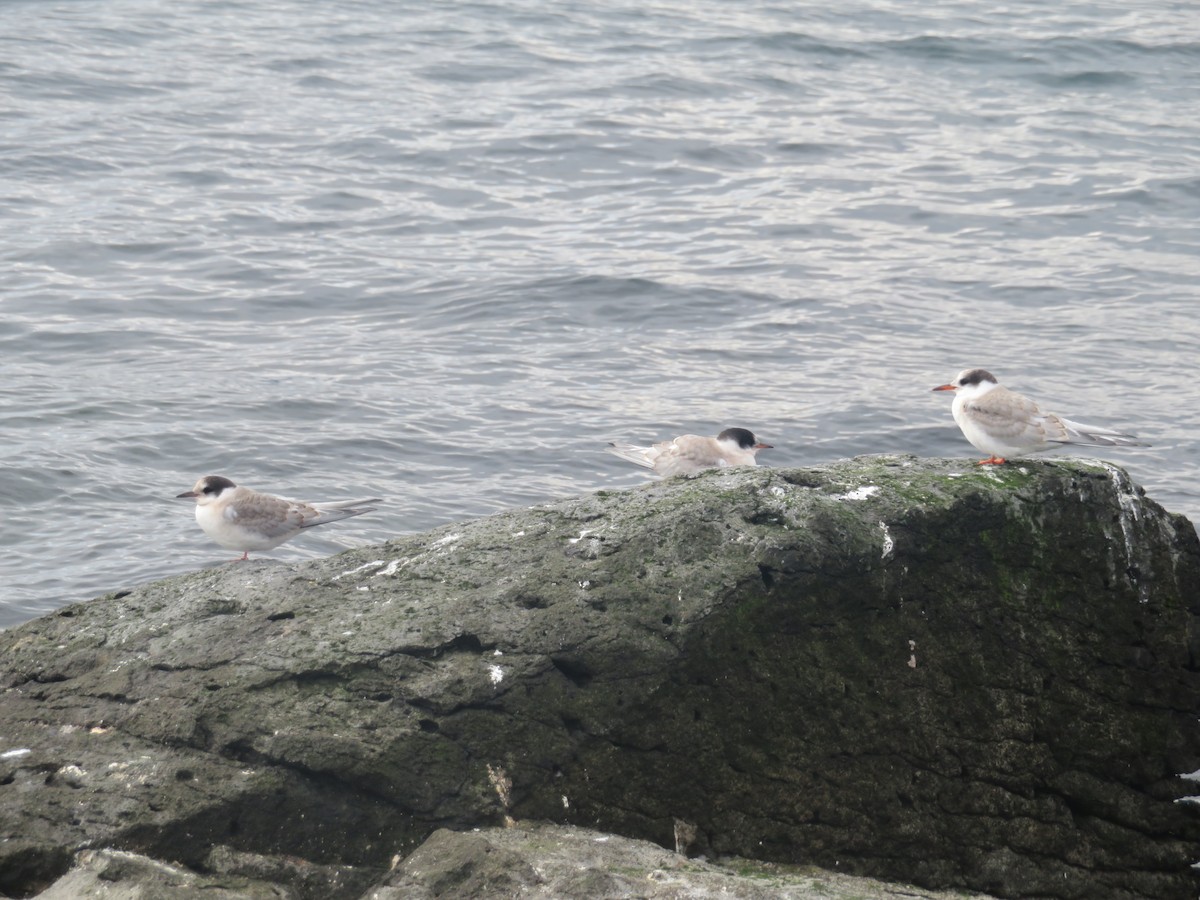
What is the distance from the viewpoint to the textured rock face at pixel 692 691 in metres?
4.83

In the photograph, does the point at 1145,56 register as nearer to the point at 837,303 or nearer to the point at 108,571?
the point at 837,303

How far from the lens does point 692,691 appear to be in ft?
16.6

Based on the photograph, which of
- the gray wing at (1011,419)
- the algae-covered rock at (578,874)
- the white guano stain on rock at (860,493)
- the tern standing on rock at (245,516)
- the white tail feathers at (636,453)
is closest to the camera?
the algae-covered rock at (578,874)

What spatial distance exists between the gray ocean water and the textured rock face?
4.23m

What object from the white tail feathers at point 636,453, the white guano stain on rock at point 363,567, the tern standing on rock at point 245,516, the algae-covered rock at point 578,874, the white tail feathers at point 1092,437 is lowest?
the white tail feathers at point 636,453

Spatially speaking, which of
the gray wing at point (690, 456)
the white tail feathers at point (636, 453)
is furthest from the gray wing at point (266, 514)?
the white tail feathers at point (636, 453)

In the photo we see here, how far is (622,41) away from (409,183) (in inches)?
332

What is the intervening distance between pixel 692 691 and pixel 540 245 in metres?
12.8

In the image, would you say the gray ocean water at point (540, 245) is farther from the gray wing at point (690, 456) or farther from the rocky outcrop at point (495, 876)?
the rocky outcrop at point (495, 876)

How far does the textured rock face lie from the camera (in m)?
4.83

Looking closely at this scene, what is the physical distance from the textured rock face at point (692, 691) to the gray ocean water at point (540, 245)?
4.23 metres

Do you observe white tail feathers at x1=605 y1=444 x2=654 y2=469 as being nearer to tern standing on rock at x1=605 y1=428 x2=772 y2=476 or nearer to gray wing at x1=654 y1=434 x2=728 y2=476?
tern standing on rock at x1=605 y1=428 x2=772 y2=476

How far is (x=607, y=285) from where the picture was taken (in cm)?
1596

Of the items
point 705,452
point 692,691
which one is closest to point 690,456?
point 705,452
